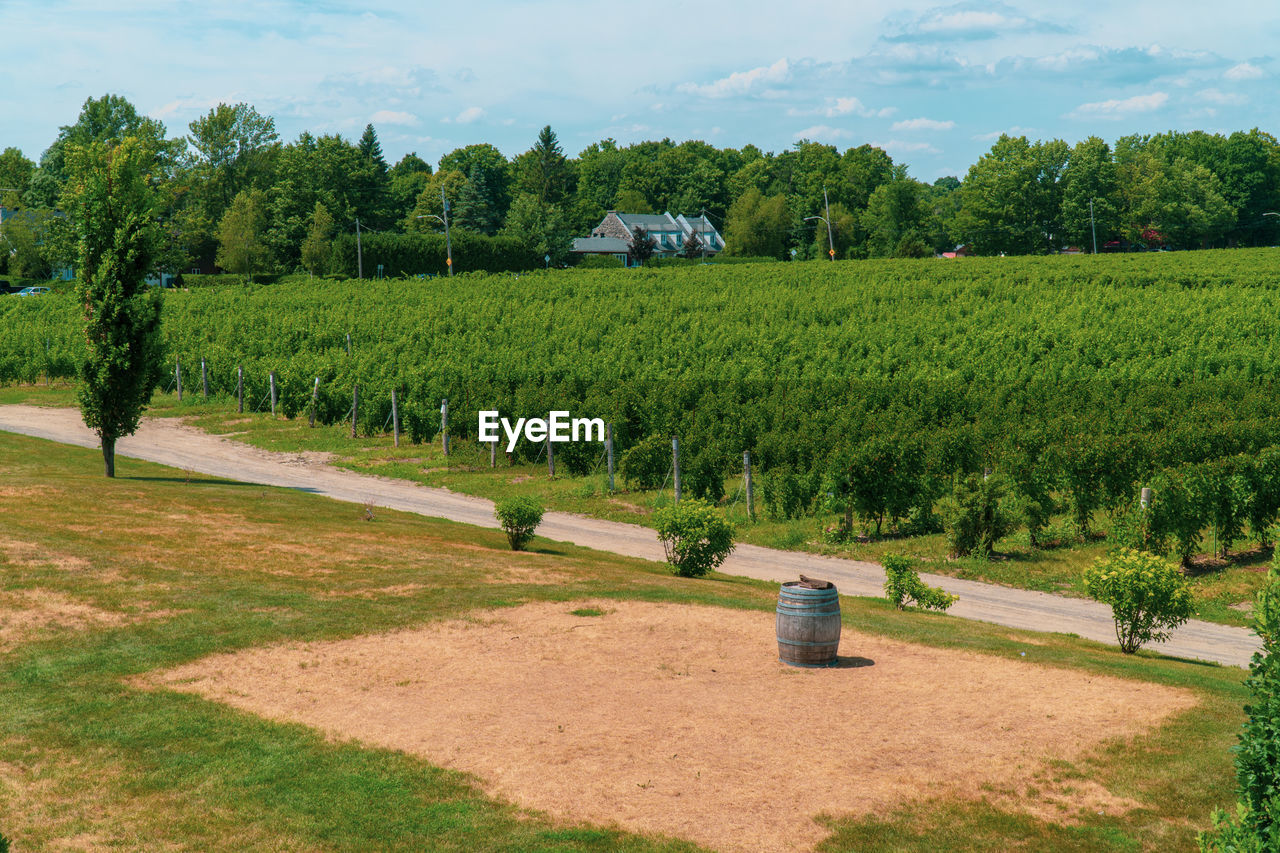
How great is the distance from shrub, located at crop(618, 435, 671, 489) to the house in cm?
10867

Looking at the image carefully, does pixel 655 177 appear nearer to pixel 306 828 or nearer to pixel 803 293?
pixel 803 293

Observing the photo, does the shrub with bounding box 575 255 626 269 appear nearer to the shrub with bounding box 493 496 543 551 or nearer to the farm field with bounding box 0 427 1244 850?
the shrub with bounding box 493 496 543 551

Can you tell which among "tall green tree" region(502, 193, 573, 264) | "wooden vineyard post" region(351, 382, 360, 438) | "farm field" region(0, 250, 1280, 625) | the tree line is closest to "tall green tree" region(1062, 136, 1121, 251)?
the tree line

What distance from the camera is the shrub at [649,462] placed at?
29609 mm

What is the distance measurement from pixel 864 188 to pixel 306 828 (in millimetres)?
160784

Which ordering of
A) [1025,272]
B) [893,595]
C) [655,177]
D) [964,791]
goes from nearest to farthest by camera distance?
[964,791], [893,595], [1025,272], [655,177]

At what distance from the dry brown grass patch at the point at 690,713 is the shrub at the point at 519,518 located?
609cm

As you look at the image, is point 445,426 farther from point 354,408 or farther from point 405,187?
point 405,187

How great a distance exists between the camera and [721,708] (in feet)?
39.3

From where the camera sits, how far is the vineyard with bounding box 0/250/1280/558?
24.0 m

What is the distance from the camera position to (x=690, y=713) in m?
11.8

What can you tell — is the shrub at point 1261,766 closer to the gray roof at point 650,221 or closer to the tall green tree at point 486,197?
the tall green tree at point 486,197

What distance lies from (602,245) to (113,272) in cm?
11724

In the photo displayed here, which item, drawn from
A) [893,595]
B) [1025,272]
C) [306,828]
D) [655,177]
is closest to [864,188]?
[655,177]
